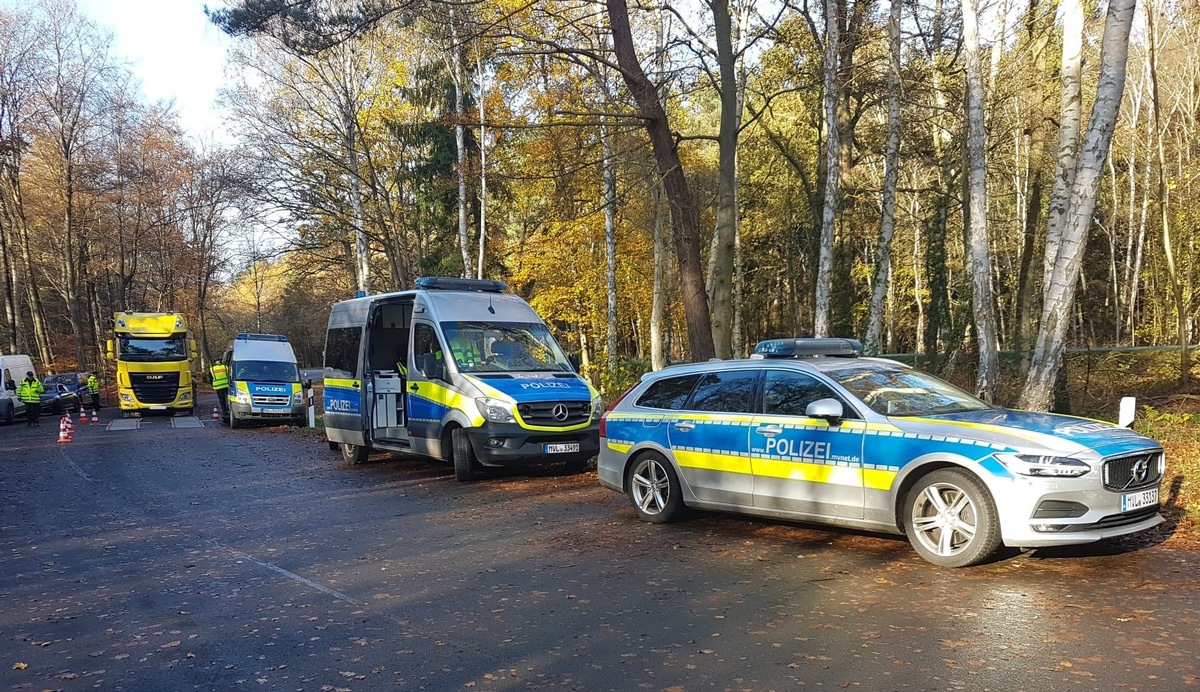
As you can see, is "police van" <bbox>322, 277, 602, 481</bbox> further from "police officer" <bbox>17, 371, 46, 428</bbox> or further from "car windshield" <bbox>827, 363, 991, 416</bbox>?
"police officer" <bbox>17, 371, 46, 428</bbox>

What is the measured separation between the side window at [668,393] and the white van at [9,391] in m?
27.3

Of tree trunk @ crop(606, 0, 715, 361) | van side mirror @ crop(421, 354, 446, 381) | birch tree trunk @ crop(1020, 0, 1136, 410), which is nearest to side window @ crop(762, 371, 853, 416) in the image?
birch tree trunk @ crop(1020, 0, 1136, 410)

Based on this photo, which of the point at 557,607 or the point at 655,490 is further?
the point at 655,490

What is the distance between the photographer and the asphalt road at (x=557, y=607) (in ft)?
15.1

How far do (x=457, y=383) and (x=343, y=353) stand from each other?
3.85 m

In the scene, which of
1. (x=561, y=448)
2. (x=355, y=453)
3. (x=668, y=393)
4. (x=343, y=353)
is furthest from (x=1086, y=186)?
(x=355, y=453)

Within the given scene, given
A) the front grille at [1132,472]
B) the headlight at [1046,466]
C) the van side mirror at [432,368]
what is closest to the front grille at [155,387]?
the van side mirror at [432,368]

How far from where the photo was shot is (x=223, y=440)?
20.7 m

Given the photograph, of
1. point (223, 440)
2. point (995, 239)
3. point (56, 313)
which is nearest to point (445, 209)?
point (223, 440)

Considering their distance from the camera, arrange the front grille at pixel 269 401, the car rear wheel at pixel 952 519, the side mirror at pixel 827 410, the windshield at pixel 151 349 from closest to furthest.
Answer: the car rear wheel at pixel 952 519 → the side mirror at pixel 827 410 → the front grille at pixel 269 401 → the windshield at pixel 151 349

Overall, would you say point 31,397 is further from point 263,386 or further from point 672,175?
point 672,175

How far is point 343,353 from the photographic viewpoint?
1511 cm

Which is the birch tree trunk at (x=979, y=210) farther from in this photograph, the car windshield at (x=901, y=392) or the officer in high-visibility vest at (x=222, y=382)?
the officer in high-visibility vest at (x=222, y=382)

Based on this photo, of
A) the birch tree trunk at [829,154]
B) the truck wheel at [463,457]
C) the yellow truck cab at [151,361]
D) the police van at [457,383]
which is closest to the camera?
the police van at [457,383]
